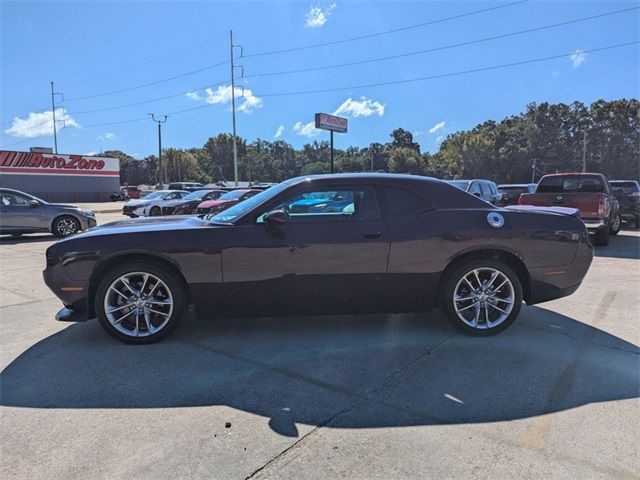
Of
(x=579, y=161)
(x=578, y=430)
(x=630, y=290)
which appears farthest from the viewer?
(x=579, y=161)

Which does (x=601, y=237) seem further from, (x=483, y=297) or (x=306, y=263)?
(x=306, y=263)

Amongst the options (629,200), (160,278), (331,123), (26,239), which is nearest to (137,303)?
(160,278)

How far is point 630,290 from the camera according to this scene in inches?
261

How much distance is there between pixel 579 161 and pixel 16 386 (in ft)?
318

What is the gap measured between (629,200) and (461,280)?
46.4ft

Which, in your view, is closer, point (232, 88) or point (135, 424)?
point (135, 424)

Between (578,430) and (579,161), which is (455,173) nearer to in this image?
(579,161)

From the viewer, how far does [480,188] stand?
45.7ft

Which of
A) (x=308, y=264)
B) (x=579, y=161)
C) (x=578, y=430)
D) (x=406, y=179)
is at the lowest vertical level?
(x=578, y=430)

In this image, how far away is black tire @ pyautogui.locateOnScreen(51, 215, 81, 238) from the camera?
43.7 ft

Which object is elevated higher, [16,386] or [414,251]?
[414,251]

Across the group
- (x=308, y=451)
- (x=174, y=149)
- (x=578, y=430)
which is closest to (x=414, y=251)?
(x=578, y=430)

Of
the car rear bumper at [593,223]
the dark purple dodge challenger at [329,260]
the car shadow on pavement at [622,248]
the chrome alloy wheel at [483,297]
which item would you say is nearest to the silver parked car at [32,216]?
the dark purple dodge challenger at [329,260]

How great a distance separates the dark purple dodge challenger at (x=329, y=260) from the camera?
168 inches
